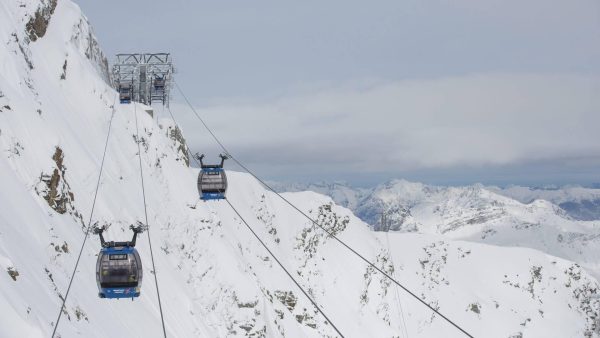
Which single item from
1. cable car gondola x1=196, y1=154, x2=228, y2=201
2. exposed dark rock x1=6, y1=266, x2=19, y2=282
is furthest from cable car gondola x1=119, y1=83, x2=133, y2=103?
exposed dark rock x1=6, y1=266, x2=19, y2=282

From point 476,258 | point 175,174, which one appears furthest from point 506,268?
point 175,174

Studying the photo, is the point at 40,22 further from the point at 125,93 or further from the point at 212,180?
the point at 212,180

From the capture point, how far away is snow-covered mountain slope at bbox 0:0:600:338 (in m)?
32.0

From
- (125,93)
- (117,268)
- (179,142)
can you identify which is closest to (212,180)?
(117,268)

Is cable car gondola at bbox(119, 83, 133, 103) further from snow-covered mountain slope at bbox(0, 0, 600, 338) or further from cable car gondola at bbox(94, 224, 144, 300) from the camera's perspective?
cable car gondola at bbox(94, 224, 144, 300)

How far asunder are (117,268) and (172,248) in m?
35.5

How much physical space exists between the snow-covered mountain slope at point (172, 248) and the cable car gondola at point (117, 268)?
8.35ft

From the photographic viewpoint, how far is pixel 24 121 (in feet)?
122

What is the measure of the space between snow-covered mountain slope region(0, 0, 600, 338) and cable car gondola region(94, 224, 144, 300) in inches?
100

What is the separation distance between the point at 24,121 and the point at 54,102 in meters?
10.2

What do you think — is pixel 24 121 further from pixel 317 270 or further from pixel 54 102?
pixel 317 270

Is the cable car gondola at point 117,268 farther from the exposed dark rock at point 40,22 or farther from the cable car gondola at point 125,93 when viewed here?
the cable car gondola at point 125,93

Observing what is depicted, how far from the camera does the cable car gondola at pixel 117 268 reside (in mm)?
24750

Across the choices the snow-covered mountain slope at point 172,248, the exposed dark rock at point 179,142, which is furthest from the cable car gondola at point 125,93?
the exposed dark rock at point 179,142
